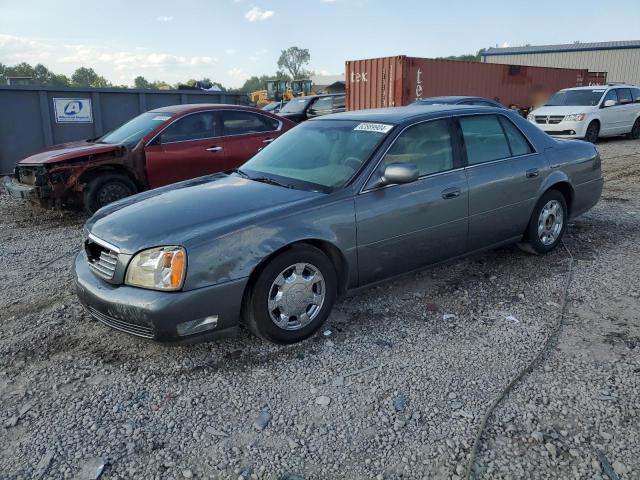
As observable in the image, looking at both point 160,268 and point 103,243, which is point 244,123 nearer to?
point 103,243

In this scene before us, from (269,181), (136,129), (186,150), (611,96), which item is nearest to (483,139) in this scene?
(269,181)

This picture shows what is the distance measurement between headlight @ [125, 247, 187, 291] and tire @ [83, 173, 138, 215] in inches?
175

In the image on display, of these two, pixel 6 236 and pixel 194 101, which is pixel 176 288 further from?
pixel 194 101

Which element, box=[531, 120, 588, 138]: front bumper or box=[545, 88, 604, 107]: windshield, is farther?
box=[545, 88, 604, 107]: windshield

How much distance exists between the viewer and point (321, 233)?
3.63 meters

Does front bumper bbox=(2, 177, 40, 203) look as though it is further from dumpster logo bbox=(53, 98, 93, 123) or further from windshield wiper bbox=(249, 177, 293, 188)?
windshield wiper bbox=(249, 177, 293, 188)

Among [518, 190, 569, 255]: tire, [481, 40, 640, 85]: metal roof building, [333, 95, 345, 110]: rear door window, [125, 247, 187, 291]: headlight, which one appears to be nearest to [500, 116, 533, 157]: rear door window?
[518, 190, 569, 255]: tire

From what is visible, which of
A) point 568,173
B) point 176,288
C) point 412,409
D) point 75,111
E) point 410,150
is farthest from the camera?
point 75,111

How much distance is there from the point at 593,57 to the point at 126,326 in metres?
46.6

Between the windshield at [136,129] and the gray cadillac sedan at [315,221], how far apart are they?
3.60 metres

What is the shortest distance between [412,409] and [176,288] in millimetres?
1528

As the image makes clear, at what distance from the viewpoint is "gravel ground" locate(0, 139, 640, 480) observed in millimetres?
2605

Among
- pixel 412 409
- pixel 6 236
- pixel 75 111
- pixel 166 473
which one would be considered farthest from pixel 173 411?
pixel 75 111

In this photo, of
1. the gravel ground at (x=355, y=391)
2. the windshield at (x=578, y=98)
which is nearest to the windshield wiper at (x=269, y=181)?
→ the gravel ground at (x=355, y=391)
